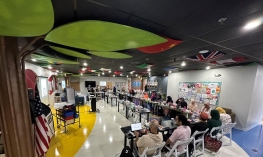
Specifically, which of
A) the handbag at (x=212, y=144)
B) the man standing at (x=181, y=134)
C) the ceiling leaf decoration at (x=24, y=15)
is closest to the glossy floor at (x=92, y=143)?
the handbag at (x=212, y=144)

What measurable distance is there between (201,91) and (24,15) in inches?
302

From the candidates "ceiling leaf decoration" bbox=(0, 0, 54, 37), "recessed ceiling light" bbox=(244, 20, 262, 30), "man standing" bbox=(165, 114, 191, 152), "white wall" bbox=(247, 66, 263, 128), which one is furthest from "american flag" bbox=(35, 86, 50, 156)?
"white wall" bbox=(247, 66, 263, 128)

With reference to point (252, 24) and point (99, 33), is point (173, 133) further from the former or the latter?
point (99, 33)

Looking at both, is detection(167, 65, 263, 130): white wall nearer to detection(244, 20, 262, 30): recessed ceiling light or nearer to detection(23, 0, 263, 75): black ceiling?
detection(23, 0, 263, 75): black ceiling

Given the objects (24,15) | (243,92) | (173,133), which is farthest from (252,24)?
(243,92)

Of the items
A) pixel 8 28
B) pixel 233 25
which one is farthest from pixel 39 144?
pixel 233 25

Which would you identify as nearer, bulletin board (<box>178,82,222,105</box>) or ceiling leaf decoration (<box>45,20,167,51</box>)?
ceiling leaf decoration (<box>45,20,167,51</box>)

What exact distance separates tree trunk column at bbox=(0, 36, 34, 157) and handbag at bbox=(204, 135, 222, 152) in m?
4.17

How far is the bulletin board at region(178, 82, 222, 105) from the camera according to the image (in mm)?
5786

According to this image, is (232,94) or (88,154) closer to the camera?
(88,154)

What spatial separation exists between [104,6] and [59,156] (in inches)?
152

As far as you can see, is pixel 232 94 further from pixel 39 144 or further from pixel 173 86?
pixel 39 144

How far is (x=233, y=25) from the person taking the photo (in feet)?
5.37

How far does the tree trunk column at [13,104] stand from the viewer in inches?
53.5
